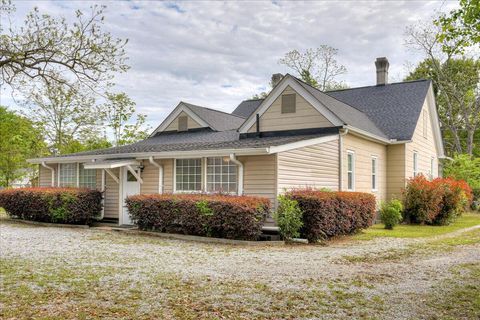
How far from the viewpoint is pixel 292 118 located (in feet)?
52.2

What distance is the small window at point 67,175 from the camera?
59.6ft

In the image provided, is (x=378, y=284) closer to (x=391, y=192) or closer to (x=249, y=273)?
(x=249, y=273)

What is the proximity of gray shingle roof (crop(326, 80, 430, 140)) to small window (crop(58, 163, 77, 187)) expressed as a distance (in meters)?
13.8

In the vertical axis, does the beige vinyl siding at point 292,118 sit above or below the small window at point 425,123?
below

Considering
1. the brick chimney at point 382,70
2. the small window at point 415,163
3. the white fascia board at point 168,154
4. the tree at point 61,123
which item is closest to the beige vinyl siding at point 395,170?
the small window at point 415,163

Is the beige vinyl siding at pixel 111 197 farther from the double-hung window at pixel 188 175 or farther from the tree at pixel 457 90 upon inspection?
the tree at pixel 457 90

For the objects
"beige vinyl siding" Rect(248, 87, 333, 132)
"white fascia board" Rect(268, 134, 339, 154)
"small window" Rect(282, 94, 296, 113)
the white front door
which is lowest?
the white front door

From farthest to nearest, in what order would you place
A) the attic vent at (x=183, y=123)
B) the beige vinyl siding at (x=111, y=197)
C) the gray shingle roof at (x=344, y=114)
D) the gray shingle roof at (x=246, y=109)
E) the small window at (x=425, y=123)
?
the gray shingle roof at (x=246, y=109), the small window at (x=425, y=123), the attic vent at (x=183, y=123), the beige vinyl siding at (x=111, y=197), the gray shingle roof at (x=344, y=114)

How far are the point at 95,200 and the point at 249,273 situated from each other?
33.8ft

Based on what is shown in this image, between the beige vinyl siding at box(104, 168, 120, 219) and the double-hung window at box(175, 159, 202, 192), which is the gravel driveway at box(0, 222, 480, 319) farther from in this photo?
the beige vinyl siding at box(104, 168, 120, 219)

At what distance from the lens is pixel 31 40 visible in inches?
295

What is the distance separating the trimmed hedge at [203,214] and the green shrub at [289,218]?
0.47 m

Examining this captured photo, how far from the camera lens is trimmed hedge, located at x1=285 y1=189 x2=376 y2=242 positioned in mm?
11292

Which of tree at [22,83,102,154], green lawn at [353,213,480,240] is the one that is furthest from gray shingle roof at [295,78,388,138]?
tree at [22,83,102,154]
